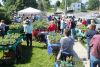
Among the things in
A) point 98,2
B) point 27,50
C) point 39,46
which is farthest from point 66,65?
point 98,2

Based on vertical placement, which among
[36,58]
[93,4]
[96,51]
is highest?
[96,51]

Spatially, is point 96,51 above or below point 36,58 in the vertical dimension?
above

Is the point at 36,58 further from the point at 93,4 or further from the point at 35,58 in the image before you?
the point at 93,4

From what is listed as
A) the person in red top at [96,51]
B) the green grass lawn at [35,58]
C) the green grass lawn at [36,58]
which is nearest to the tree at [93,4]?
the green grass lawn at [36,58]

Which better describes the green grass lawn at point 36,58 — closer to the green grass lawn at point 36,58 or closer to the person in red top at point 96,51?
the green grass lawn at point 36,58

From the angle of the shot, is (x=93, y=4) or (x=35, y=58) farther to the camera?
(x=93, y=4)

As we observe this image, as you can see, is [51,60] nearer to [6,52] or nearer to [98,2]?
[6,52]

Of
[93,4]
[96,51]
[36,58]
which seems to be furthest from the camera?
[93,4]

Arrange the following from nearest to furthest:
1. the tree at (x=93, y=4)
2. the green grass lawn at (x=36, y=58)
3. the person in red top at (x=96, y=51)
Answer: the person in red top at (x=96, y=51)
the green grass lawn at (x=36, y=58)
the tree at (x=93, y=4)

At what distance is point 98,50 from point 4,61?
6550 millimetres

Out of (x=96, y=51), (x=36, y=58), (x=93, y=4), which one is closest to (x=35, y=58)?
(x=36, y=58)

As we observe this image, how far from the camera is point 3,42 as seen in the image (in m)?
15.3

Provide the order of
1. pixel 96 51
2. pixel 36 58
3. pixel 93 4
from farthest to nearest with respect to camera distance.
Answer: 1. pixel 93 4
2. pixel 36 58
3. pixel 96 51

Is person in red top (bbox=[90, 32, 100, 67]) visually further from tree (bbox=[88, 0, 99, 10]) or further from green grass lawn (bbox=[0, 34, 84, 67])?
tree (bbox=[88, 0, 99, 10])
